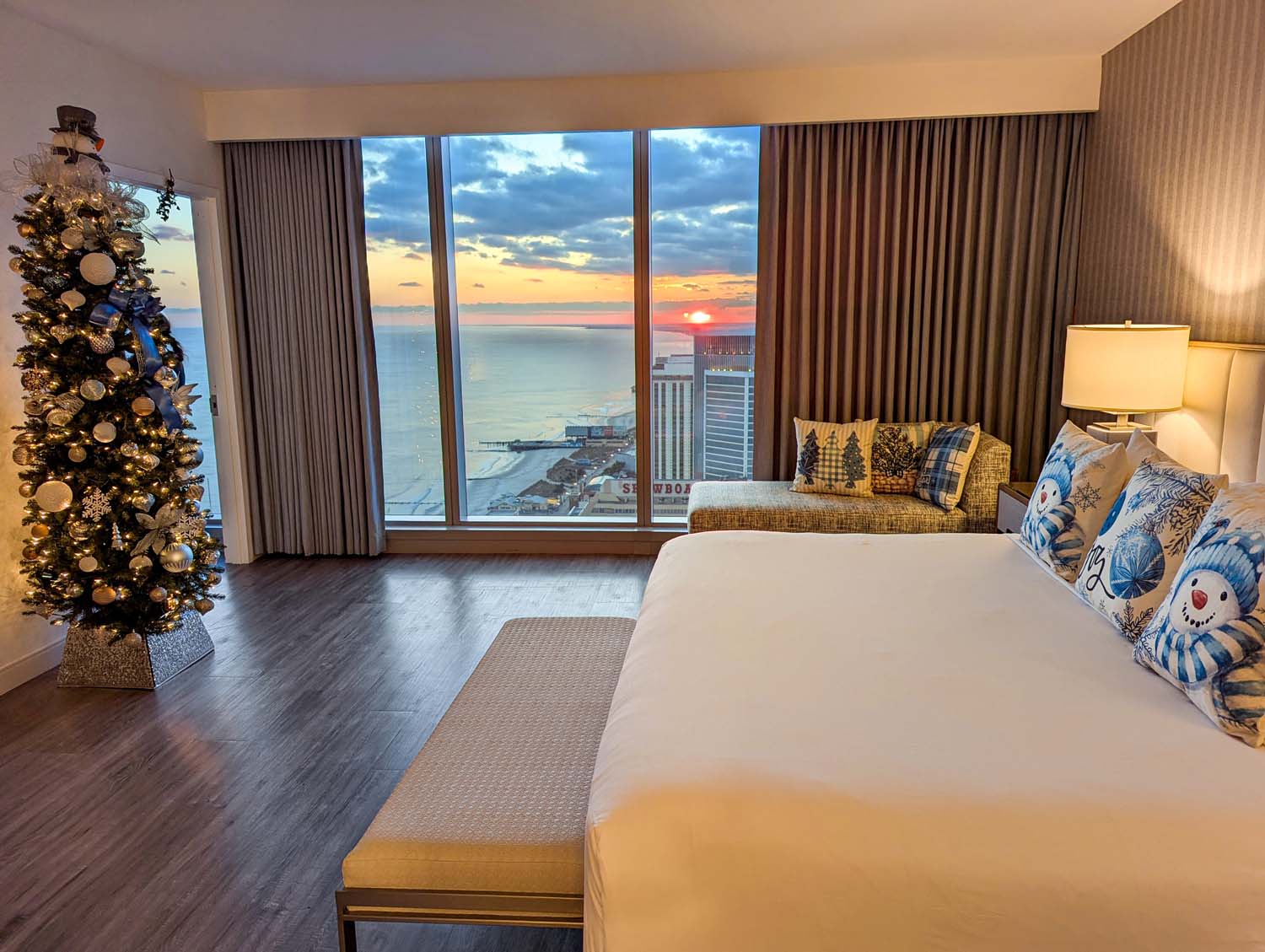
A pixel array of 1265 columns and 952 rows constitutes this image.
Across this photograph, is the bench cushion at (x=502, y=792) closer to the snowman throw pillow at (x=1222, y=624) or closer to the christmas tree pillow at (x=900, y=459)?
the snowman throw pillow at (x=1222, y=624)

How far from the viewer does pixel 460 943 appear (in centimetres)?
205

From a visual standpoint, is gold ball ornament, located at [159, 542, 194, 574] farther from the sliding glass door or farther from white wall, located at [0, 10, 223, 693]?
the sliding glass door

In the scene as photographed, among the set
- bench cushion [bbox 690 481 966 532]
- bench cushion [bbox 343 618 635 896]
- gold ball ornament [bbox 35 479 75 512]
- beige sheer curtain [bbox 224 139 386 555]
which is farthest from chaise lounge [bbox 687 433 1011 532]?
gold ball ornament [bbox 35 479 75 512]

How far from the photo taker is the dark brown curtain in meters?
4.53

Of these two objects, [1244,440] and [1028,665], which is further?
[1244,440]

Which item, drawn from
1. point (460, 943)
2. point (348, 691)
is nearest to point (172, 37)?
point (348, 691)

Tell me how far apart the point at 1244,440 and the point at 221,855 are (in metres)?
3.45

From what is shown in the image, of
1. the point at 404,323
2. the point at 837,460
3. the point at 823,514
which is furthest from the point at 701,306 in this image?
the point at 404,323

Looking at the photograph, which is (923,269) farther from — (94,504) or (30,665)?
(30,665)

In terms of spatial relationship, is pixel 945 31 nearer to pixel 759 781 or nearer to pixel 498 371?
pixel 498 371

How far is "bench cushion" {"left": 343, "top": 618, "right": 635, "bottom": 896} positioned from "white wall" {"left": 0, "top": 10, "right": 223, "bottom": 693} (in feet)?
7.81

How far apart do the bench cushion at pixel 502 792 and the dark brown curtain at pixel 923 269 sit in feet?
9.72

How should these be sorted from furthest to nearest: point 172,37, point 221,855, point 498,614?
point 498,614, point 172,37, point 221,855

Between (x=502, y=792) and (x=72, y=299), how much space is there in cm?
261
